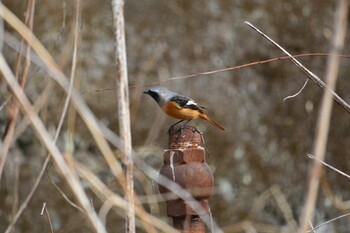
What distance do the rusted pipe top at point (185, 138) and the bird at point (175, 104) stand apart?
661mm

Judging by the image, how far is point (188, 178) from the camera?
1.96m

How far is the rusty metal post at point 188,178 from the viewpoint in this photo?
6.43 ft

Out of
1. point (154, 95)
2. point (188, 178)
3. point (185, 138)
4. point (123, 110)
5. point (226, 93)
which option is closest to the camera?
point (123, 110)

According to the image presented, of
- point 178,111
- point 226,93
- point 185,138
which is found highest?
point 226,93

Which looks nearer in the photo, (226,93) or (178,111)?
(178,111)

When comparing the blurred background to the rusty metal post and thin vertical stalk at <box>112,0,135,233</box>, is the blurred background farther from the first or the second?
thin vertical stalk at <box>112,0,135,233</box>

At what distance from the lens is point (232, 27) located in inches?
209

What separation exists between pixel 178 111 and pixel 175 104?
0.06 meters

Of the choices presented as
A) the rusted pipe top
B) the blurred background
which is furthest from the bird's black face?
the blurred background

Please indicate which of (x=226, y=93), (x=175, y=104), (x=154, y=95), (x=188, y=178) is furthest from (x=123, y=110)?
(x=226, y=93)

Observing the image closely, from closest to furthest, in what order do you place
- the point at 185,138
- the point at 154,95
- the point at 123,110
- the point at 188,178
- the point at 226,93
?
the point at 123,110
the point at 188,178
the point at 185,138
the point at 154,95
the point at 226,93

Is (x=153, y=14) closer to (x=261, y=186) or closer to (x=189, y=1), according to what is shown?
(x=189, y=1)

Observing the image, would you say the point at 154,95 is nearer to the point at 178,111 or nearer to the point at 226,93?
the point at 178,111

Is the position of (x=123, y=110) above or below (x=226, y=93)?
below
